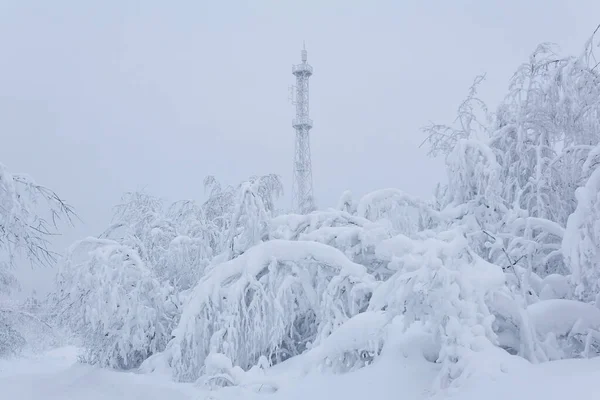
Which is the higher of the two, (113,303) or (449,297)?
(449,297)

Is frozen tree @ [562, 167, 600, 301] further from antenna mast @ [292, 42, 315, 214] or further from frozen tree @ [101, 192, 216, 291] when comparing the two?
antenna mast @ [292, 42, 315, 214]

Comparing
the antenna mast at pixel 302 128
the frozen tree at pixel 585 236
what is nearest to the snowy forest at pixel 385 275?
the frozen tree at pixel 585 236

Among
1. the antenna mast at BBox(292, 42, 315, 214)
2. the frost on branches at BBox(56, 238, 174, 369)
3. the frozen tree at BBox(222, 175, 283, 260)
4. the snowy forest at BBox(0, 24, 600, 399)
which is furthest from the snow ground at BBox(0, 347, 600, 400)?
the antenna mast at BBox(292, 42, 315, 214)

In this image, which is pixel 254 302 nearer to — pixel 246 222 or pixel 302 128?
pixel 246 222

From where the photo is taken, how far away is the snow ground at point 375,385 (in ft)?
13.0

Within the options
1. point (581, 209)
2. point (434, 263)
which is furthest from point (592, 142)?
point (434, 263)

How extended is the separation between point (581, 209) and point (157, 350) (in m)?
10.8

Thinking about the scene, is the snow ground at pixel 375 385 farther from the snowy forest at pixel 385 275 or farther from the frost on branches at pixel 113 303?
the frost on branches at pixel 113 303


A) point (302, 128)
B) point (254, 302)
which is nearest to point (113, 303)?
point (254, 302)

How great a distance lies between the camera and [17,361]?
19.0 metres

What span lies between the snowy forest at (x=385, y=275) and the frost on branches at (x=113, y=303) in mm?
45

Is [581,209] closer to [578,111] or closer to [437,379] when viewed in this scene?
[437,379]

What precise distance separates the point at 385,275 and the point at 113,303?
619cm

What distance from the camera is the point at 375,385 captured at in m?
5.04
